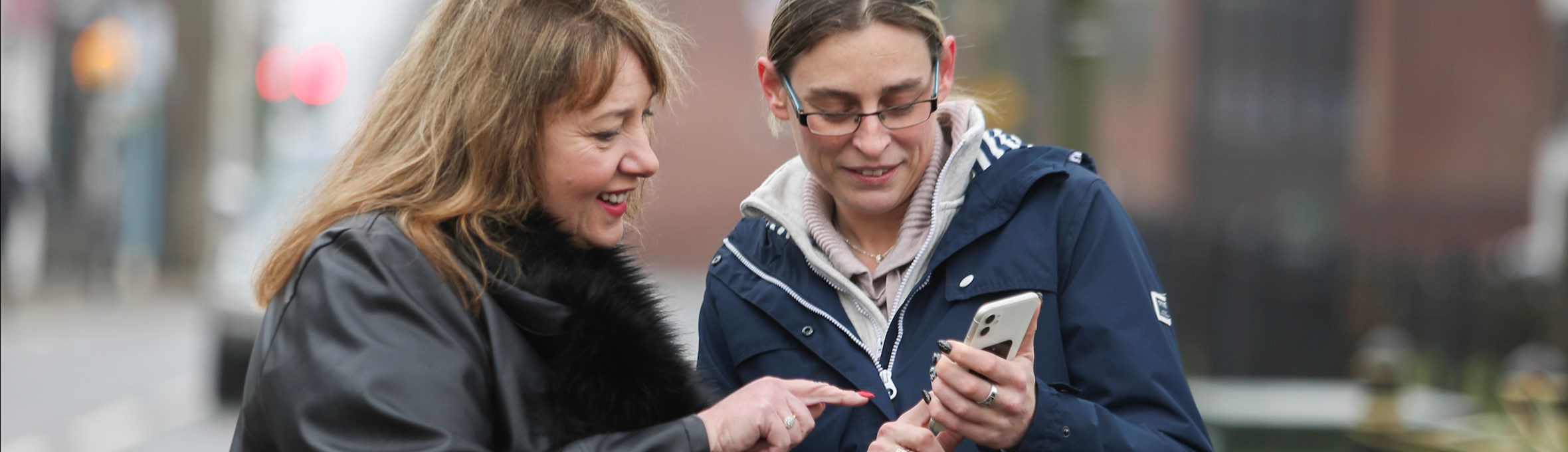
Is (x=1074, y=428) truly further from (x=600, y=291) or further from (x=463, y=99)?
(x=463, y=99)

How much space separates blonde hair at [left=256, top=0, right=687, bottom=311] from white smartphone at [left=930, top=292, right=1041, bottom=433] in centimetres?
71

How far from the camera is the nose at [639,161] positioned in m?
2.50

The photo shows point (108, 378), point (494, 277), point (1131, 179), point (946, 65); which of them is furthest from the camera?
point (1131, 179)

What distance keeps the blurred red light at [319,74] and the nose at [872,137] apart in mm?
9680

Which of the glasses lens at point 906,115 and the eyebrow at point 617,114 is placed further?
the glasses lens at point 906,115

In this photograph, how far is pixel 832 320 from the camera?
280 cm

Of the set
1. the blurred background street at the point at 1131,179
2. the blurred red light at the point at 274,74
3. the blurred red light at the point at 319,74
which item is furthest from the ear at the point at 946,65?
the blurred red light at the point at 274,74

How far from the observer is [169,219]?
23.2 meters

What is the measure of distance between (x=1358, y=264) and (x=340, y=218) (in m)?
7.45

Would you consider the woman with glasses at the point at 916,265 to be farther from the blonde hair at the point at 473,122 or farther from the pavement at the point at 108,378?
the pavement at the point at 108,378

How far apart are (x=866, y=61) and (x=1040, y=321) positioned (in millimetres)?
581

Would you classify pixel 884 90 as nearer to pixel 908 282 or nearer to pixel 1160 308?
pixel 908 282

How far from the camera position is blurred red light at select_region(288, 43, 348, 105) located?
1175 centimetres

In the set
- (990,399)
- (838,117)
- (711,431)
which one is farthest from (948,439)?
(838,117)
